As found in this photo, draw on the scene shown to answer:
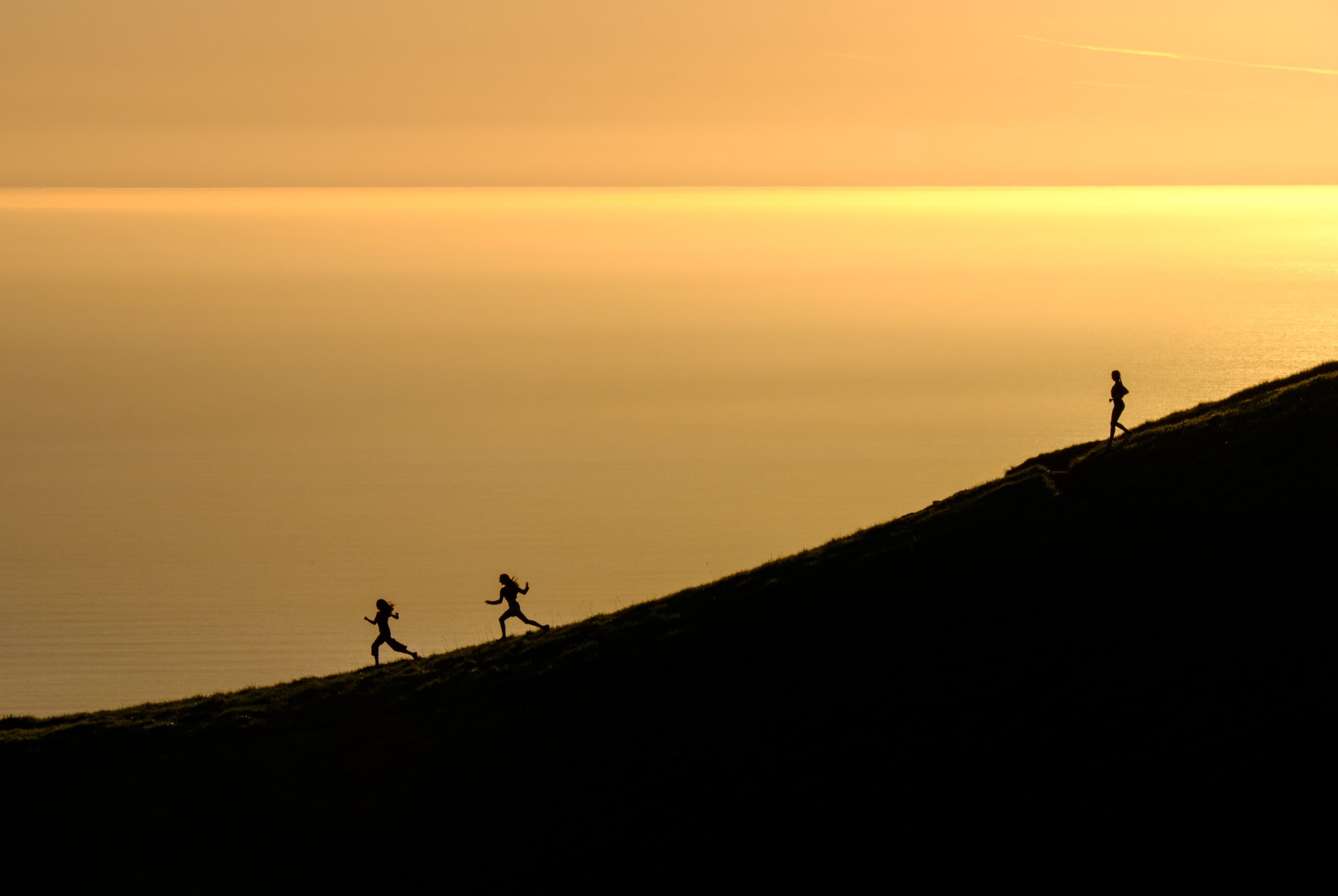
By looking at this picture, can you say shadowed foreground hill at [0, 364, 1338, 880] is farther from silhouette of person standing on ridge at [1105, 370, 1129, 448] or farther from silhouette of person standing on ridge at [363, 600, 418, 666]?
silhouette of person standing on ridge at [1105, 370, 1129, 448]

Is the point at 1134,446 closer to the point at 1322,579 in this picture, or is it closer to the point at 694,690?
the point at 1322,579

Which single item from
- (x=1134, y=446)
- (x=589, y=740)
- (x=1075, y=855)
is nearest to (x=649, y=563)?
(x=1134, y=446)

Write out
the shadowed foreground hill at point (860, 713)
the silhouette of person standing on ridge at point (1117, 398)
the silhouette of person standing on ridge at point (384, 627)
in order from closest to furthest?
the shadowed foreground hill at point (860, 713) < the silhouette of person standing on ridge at point (384, 627) < the silhouette of person standing on ridge at point (1117, 398)

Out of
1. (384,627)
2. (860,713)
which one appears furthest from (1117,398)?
(384,627)

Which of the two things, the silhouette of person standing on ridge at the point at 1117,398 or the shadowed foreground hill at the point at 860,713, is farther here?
the silhouette of person standing on ridge at the point at 1117,398

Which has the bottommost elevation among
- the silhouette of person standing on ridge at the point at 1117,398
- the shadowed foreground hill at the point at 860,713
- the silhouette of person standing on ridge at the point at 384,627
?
the shadowed foreground hill at the point at 860,713

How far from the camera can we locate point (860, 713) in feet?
82.7

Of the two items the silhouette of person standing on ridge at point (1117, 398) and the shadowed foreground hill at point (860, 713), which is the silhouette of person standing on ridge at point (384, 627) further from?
the silhouette of person standing on ridge at point (1117, 398)

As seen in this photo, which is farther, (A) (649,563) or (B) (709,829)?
(A) (649,563)

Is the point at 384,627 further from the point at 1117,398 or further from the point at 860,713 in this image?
the point at 1117,398

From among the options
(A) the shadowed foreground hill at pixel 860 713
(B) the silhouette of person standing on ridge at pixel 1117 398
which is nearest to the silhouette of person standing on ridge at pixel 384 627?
(A) the shadowed foreground hill at pixel 860 713

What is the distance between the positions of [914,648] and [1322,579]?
8.22 meters

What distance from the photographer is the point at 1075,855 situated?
19500mm

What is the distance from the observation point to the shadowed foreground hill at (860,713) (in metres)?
21.5
